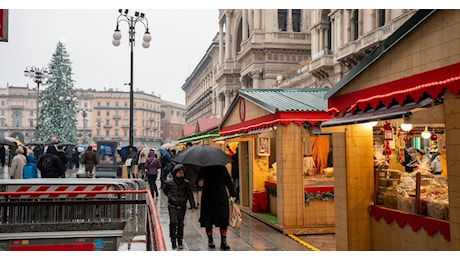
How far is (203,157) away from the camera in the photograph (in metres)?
8.72

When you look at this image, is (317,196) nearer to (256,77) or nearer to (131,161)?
(131,161)

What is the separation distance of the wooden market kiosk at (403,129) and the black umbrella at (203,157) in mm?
2047

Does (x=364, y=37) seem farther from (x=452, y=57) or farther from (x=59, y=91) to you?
(x=59, y=91)

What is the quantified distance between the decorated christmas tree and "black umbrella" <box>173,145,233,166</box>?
4908 cm

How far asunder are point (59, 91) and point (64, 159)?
1631 inches

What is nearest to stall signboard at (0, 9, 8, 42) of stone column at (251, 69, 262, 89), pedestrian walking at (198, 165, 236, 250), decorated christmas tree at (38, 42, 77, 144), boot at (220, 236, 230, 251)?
pedestrian walking at (198, 165, 236, 250)

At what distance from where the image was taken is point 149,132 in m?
145

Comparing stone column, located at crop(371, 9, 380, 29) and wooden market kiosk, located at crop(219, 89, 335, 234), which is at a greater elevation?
stone column, located at crop(371, 9, 380, 29)

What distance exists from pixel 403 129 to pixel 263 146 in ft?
21.4

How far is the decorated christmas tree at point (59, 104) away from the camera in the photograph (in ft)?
185

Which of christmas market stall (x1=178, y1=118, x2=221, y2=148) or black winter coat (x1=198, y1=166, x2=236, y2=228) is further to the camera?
christmas market stall (x1=178, y1=118, x2=221, y2=148)

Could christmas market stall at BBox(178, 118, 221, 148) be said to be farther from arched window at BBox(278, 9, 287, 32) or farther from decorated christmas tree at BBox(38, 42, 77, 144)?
decorated christmas tree at BBox(38, 42, 77, 144)

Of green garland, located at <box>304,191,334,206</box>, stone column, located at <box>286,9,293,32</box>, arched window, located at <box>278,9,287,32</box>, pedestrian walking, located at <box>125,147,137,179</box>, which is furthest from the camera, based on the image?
arched window, located at <box>278,9,287,32</box>

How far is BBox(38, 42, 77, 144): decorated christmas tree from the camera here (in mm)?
56375
